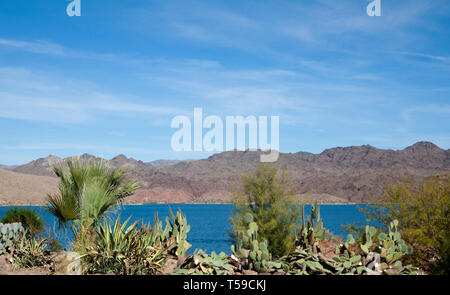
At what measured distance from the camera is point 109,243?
985cm

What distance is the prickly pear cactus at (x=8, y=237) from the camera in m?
12.0

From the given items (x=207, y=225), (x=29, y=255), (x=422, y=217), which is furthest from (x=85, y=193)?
(x=207, y=225)

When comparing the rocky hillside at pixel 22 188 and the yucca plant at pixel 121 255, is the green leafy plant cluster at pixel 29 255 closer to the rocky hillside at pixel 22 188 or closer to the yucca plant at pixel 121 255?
the yucca plant at pixel 121 255

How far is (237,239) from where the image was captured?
1234 centimetres

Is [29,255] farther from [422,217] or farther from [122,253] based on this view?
[422,217]

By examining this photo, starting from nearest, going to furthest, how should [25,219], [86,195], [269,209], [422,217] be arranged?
[86,195], [422,217], [25,219], [269,209]

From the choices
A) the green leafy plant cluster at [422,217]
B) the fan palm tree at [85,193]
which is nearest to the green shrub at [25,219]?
the fan palm tree at [85,193]

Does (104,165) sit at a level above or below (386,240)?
above

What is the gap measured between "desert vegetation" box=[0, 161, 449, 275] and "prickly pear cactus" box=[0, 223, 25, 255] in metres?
0.03

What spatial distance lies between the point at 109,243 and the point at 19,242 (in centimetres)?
416

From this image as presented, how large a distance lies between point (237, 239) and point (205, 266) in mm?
2786

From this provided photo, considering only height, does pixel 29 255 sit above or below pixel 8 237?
below
